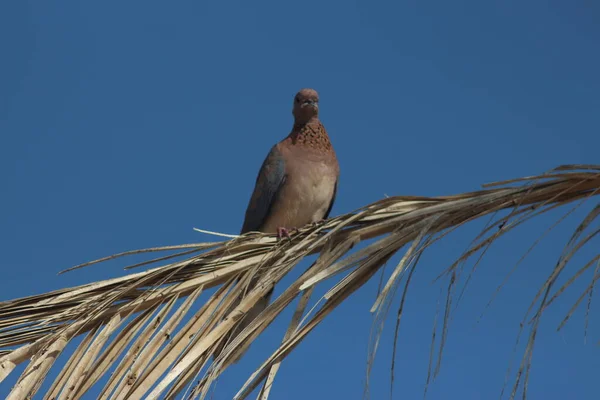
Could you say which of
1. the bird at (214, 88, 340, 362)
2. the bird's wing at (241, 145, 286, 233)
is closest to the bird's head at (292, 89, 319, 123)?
the bird at (214, 88, 340, 362)

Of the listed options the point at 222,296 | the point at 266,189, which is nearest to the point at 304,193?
the point at 266,189

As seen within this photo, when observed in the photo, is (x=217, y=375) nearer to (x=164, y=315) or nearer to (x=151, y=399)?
(x=151, y=399)

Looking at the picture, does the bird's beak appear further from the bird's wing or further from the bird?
the bird's wing

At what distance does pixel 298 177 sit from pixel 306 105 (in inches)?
18.5

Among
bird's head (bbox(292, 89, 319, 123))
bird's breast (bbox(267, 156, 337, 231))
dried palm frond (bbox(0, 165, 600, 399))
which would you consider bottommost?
dried palm frond (bbox(0, 165, 600, 399))

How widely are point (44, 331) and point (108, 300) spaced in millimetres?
245

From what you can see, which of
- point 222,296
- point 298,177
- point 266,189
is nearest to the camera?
point 222,296

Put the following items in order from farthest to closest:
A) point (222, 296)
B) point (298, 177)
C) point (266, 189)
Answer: point (266, 189)
point (298, 177)
point (222, 296)

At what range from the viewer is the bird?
4.68 m

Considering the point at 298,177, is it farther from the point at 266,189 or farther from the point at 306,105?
the point at 306,105

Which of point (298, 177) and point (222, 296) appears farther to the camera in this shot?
point (298, 177)

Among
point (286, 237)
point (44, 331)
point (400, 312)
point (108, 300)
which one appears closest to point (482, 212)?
point (400, 312)

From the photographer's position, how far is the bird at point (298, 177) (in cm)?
468

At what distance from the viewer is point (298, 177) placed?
4.66 metres
